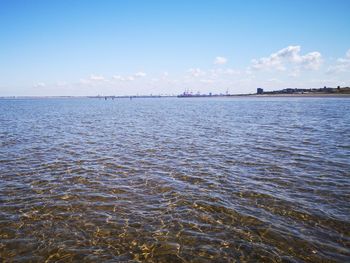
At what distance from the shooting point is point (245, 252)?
8.05 meters

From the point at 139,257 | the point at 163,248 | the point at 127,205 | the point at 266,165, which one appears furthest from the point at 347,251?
the point at 266,165

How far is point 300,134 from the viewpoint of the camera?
95.8ft

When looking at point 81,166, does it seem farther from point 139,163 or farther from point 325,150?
point 325,150

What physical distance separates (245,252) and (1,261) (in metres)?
6.96

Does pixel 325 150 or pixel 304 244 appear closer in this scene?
pixel 304 244

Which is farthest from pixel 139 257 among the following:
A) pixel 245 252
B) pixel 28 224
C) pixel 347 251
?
pixel 347 251

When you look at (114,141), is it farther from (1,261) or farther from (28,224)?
(1,261)

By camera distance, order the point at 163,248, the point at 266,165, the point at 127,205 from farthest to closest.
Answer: the point at 266,165, the point at 127,205, the point at 163,248

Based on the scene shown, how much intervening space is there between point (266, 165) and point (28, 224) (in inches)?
514

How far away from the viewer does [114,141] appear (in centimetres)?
2627

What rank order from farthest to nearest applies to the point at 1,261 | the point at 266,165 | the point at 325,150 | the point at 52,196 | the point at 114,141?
1. the point at 114,141
2. the point at 325,150
3. the point at 266,165
4. the point at 52,196
5. the point at 1,261

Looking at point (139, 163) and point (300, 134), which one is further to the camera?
point (300, 134)

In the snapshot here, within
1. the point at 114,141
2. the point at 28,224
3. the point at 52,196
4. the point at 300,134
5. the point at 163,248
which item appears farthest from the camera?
the point at 300,134

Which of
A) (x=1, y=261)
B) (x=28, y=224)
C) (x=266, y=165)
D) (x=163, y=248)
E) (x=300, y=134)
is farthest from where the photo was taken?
(x=300, y=134)
